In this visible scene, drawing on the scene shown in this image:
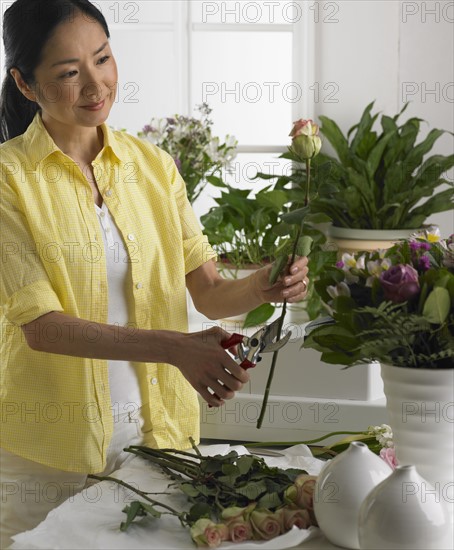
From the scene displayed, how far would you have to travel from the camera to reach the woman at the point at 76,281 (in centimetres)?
163

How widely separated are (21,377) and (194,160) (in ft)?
3.52

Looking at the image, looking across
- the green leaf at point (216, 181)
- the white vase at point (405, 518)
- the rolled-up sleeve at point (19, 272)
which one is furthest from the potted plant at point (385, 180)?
the white vase at point (405, 518)

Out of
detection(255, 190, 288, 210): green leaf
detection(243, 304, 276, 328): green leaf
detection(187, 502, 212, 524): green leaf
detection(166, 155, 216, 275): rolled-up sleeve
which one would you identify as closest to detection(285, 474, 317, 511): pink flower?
detection(187, 502, 212, 524): green leaf

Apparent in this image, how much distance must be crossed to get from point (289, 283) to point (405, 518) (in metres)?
0.58

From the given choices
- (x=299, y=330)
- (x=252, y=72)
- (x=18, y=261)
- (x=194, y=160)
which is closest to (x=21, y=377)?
(x=18, y=261)

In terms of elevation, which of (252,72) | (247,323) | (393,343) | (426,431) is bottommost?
(247,323)

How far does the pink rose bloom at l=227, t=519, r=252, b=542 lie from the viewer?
45.8 inches

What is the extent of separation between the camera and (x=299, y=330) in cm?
218

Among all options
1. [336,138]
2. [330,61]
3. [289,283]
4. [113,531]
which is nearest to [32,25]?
[289,283]

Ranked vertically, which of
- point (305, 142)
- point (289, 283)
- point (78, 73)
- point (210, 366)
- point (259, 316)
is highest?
point (78, 73)

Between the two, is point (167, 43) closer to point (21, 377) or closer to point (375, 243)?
point (375, 243)

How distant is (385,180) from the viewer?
265 cm

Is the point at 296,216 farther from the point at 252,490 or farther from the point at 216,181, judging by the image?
the point at 216,181

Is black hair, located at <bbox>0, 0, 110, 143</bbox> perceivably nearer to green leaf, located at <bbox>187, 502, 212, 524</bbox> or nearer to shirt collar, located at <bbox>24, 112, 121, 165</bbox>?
shirt collar, located at <bbox>24, 112, 121, 165</bbox>
